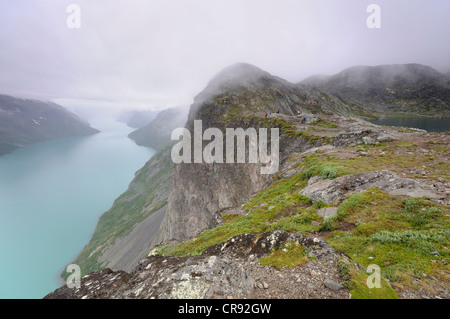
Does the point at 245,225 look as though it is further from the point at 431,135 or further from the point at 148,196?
the point at 148,196

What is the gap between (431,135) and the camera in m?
23.6

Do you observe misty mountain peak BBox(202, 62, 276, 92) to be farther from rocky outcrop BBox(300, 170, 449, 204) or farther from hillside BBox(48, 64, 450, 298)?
rocky outcrop BBox(300, 170, 449, 204)

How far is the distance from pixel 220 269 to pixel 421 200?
448 inches

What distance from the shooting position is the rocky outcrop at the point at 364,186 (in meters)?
11.2

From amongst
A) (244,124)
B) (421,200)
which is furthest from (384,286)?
(244,124)

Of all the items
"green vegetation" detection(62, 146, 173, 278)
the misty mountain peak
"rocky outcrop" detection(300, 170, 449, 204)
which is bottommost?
"green vegetation" detection(62, 146, 173, 278)

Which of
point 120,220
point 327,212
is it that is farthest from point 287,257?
point 120,220

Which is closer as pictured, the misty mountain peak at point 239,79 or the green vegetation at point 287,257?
the green vegetation at point 287,257

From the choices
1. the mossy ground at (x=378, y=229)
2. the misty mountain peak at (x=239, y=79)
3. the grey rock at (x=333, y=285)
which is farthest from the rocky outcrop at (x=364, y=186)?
the misty mountain peak at (x=239, y=79)

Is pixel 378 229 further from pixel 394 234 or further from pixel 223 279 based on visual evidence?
pixel 223 279

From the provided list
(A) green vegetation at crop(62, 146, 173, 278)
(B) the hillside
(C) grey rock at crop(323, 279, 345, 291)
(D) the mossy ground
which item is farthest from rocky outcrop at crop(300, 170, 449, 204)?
(A) green vegetation at crop(62, 146, 173, 278)

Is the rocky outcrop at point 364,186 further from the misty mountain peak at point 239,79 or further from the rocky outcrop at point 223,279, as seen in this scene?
the misty mountain peak at point 239,79

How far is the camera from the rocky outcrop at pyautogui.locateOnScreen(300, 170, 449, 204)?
11.2 metres

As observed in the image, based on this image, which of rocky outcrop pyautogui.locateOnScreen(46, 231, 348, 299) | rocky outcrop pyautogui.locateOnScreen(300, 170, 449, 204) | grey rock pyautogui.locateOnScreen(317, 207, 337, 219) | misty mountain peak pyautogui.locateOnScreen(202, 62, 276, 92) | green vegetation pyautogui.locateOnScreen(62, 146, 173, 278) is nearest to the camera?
rocky outcrop pyautogui.locateOnScreen(46, 231, 348, 299)
